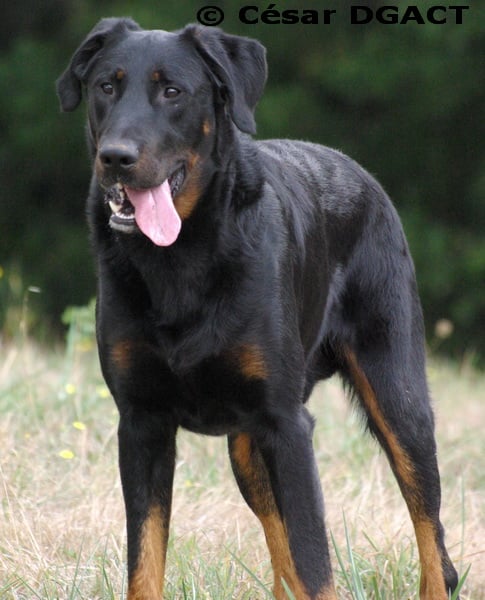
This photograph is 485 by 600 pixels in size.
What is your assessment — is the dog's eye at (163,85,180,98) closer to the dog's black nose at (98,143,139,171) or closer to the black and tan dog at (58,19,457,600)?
the black and tan dog at (58,19,457,600)

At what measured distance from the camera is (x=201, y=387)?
151 inches

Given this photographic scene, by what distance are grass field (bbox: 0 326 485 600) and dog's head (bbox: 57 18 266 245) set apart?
1.24 m

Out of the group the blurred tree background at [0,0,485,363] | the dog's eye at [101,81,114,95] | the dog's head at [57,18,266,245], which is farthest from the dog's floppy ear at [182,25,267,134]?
the blurred tree background at [0,0,485,363]

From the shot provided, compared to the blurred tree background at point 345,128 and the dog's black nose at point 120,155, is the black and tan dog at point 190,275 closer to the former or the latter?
the dog's black nose at point 120,155

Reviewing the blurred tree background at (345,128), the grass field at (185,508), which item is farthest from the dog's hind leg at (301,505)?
the blurred tree background at (345,128)

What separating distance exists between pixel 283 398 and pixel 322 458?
2.34 meters

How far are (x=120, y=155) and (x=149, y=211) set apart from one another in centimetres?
26

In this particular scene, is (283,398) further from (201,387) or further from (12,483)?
(12,483)

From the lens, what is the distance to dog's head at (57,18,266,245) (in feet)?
11.8

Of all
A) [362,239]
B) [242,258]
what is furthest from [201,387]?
[362,239]

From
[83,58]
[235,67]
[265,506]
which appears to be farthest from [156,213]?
[265,506]

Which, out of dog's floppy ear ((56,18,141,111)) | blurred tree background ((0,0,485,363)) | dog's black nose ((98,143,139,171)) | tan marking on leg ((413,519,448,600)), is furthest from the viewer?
blurred tree background ((0,0,485,363))

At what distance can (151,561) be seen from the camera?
3.86 metres

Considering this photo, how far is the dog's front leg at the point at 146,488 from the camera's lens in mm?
3865
